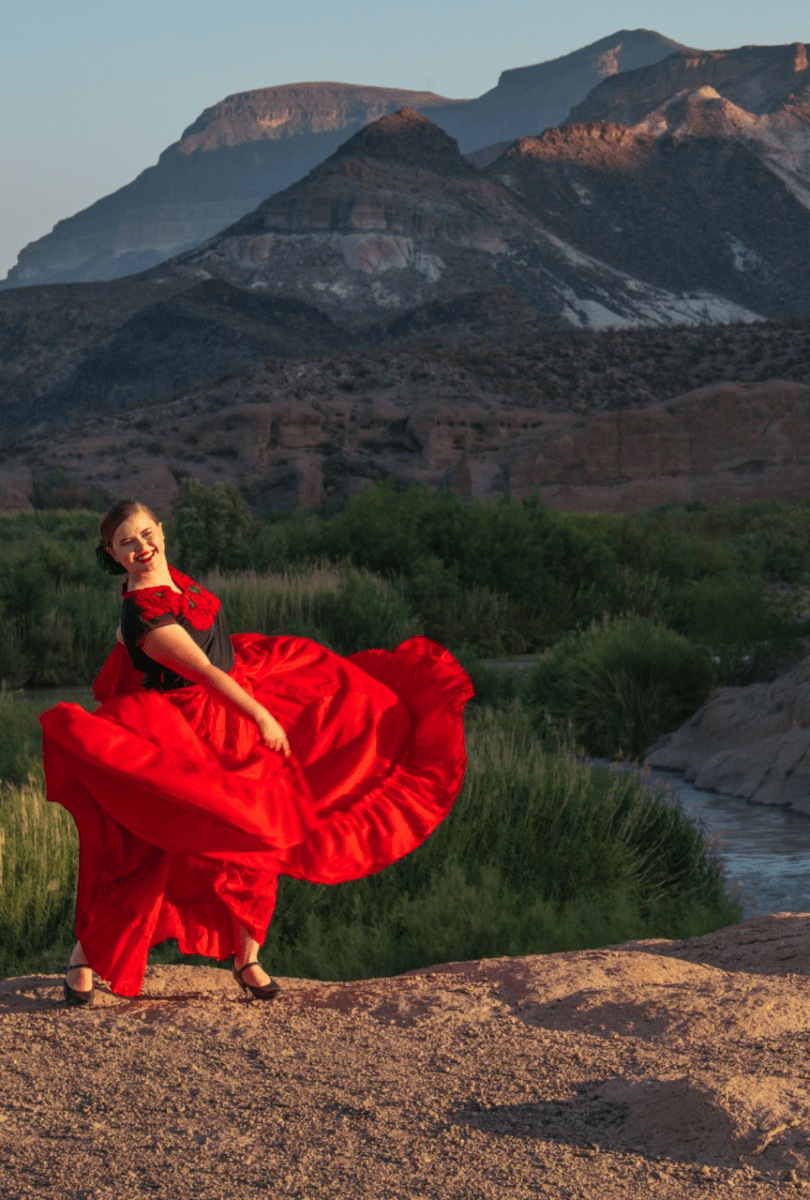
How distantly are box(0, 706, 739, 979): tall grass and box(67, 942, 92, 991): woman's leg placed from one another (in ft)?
3.84

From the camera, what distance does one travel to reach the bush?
1106 centimetres

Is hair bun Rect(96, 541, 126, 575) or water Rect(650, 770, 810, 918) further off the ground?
hair bun Rect(96, 541, 126, 575)

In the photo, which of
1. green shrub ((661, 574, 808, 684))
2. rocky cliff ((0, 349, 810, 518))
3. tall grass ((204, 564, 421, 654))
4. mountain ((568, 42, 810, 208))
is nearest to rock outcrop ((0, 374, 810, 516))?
rocky cliff ((0, 349, 810, 518))

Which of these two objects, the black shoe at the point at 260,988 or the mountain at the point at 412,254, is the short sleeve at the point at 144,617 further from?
the mountain at the point at 412,254

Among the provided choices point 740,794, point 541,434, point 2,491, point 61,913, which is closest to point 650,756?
point 740,794

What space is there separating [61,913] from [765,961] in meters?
3.05

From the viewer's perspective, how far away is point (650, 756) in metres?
10.6

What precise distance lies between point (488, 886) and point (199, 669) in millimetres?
2374

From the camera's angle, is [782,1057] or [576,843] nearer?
[782,1057]

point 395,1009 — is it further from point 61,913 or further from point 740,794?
point 740,794

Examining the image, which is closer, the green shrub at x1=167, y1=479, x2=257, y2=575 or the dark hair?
the dark hair

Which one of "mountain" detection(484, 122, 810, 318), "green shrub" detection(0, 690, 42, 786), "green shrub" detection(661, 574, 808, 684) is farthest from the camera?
"mountain" detection(484, 122, 810, 318)

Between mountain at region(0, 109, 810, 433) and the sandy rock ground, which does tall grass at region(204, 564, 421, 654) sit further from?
mountain at region(0, 109, 810, 433)

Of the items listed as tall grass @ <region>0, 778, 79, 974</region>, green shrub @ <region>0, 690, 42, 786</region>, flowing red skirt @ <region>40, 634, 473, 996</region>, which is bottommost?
green shrub @ <region>0, 690, 42, 786</region>
